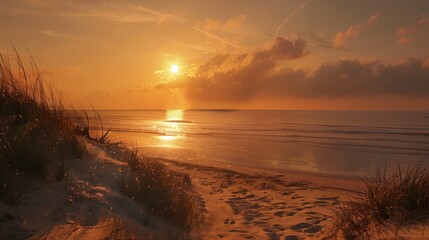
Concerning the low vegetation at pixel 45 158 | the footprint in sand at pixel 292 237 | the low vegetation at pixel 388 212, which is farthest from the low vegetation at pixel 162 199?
the low vegetation at pixel 388 212

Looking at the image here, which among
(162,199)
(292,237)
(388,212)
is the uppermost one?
(388,212)

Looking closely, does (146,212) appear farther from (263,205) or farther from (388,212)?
(263,205)

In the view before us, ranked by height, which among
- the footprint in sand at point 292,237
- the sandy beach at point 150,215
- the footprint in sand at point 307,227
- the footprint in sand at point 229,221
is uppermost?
the sandy beach at point 150,215

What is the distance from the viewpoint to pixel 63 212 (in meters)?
3.84

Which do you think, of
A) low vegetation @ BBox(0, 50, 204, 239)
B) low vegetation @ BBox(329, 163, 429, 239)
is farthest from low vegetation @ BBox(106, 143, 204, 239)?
low vegetation @ BBox(329, 163, 429, 239)

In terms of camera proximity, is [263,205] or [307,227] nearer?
[307,227]

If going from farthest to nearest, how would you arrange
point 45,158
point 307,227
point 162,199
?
point 307,227, point 162,199, point 45,158

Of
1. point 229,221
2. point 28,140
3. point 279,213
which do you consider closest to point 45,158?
point 28,140

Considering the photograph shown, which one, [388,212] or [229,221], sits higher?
[388,212]

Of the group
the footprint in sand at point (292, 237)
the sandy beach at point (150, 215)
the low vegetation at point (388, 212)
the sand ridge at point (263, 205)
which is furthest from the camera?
the sand ridge at point (263, 205)

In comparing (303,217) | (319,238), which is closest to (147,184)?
(319,238)

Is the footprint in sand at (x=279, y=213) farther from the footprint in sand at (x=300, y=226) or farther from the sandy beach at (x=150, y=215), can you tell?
the footprint in sand at (x=300, y=226)

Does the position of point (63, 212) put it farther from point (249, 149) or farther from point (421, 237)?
point (249, 149)

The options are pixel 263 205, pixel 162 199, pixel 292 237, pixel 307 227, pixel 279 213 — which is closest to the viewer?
pixel 162 199
